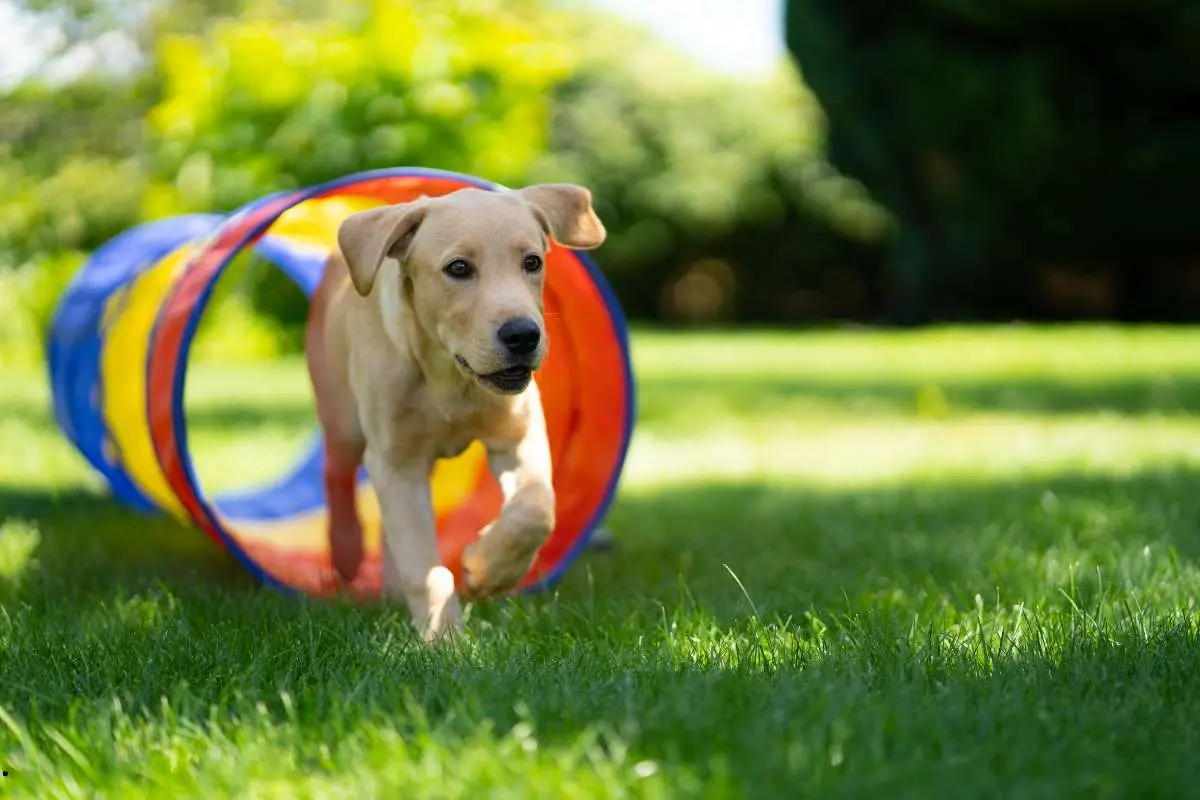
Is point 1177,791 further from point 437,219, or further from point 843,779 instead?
point 437,219

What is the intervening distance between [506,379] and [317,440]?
3620 mm

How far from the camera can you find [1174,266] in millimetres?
17844

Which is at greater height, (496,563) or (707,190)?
(496,563)

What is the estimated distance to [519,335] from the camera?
3.30 m

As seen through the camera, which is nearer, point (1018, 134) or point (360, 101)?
point (360, 101)

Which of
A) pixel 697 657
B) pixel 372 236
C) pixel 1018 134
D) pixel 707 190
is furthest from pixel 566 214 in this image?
pixel 707 190

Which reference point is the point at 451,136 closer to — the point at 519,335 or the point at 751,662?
the point at 519,335

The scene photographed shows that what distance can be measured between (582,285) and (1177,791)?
9.19 feet

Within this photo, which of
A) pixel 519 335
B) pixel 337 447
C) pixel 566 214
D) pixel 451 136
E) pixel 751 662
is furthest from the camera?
pixel 451 136

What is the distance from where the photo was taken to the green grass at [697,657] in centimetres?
214

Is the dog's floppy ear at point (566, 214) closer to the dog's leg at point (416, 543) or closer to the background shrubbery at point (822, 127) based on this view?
the dog's leg at point (416, 543)

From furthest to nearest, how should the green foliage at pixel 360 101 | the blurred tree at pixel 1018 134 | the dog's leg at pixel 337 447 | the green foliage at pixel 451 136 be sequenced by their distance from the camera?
the blurred tree at pixel 1018 134 < the green foliage at pixel 451 136 < the green foliage at pixel 360 101 < the dog's leg at pixel 337 447

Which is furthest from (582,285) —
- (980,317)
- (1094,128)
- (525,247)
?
(980,317)

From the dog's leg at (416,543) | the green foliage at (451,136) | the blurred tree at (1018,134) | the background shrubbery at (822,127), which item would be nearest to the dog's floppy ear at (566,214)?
the dog's leg at (416,543)
